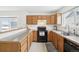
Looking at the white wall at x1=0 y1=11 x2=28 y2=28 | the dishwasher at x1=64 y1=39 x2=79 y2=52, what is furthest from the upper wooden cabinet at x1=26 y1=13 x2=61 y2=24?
the dishwasher at x1=64 y1=39 x2=79 y2=52

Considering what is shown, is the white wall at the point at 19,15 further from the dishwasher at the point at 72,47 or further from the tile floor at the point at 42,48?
the dishwasher at the point at 72,47

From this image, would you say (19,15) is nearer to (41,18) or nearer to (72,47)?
(41,18)

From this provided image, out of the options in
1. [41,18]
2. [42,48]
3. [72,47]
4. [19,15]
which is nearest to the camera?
[72,47]

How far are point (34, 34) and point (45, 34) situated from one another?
0.85 m

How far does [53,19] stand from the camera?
10430mm

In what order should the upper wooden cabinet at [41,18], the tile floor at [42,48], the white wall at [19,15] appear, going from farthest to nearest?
1. the upper wooden cabinet at [41,18]
2. the white wall at [19,15]
3. the tile floor at [42,48]

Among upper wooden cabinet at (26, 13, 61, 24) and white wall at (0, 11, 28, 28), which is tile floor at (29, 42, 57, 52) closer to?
white wall at (0, 11, 28, 28)

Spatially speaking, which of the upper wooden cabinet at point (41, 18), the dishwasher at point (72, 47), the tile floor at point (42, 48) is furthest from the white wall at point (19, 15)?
the dishwasher at point (72, 47)

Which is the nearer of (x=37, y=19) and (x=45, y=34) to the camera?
(x=45, y=34)

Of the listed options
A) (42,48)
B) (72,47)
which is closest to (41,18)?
(42,48)

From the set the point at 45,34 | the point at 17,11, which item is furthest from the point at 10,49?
the point at 17,11
